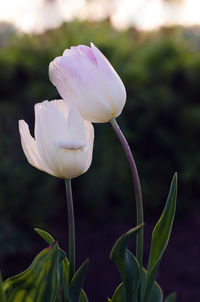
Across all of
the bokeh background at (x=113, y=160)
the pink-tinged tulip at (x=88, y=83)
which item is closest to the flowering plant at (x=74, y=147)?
the pink-tinged tulip at (x=88, y=83)

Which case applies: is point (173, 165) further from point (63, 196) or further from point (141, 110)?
point (63, 196)

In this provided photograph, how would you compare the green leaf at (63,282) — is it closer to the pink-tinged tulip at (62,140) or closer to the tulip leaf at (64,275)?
the tulip leaf at (64,275)

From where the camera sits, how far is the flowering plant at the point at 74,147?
0.81 m

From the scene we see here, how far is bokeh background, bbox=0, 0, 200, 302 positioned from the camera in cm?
294

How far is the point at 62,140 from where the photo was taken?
2.73 ft

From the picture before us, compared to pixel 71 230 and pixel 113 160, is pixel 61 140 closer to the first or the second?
pixel 71 230

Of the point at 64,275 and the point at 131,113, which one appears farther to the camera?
the point at 131,113

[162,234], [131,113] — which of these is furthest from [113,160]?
[162,234]

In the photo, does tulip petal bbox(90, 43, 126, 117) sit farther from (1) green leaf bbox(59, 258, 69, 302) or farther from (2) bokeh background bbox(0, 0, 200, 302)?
(2) bokeh background bbox(0, 0, 200, 302)

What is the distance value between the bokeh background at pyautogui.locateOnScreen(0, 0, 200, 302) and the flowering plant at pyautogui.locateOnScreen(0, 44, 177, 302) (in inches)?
78.8

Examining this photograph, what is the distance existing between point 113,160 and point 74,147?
2530mm

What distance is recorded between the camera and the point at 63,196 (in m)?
3.58

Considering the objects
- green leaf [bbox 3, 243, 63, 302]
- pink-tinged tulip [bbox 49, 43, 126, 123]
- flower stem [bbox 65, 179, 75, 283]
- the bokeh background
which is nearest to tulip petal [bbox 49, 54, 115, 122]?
pink-tinged tulip [bbox 49, 43, 126, 123]

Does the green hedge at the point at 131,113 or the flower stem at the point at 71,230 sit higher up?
the green hedge at the point at 131,113
